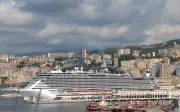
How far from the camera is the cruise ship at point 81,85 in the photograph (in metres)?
68.8

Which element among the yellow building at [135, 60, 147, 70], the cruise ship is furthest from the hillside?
the cruise ship

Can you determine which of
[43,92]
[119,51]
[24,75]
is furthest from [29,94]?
[119,51]

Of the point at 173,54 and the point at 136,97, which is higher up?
the point at 173,54

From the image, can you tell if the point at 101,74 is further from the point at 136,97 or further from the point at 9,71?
the point at 9,71

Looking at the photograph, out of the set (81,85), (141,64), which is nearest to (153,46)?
(141,64)

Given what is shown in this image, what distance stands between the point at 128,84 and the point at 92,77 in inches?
203

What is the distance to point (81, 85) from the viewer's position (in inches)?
2940

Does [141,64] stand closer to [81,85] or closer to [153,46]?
[153,46]

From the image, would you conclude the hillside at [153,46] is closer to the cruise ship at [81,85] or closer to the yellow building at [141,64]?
the yellow building at [141,64]

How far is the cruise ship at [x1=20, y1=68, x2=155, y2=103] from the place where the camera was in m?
68.8

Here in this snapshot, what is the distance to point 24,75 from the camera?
13938cm

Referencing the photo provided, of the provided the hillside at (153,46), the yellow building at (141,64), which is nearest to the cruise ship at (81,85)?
the yellow building at (141,64)

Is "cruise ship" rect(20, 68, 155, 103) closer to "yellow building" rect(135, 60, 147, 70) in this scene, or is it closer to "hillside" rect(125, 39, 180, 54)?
"yellow building" rect(135, 60, 147, 70)

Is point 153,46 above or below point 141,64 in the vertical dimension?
above
